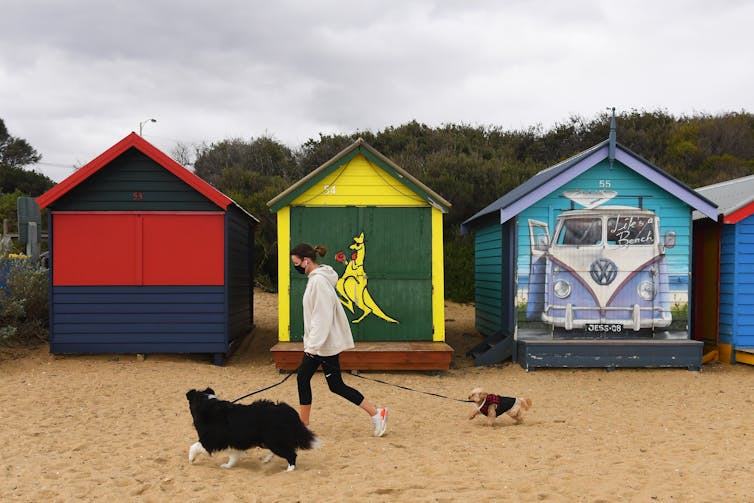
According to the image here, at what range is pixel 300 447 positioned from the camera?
16.9ft

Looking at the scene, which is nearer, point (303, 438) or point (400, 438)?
point (303, 438)

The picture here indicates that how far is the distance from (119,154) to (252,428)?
6.44 m

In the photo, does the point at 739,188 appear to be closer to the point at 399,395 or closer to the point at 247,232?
the point at 399,395

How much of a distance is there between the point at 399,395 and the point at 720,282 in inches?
242

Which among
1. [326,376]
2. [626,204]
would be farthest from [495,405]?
[626,204]

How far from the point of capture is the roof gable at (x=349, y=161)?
33.4 feet

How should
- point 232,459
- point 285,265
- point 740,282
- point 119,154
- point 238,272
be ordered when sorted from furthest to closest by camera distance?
point 238,272 → point 740,282 → point 285,265 → point 119,154 → point 232,459

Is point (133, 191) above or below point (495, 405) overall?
above

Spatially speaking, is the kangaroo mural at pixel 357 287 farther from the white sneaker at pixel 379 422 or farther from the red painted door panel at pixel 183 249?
the white sneaker at pixel 379 422

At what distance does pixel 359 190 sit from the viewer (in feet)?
34.3

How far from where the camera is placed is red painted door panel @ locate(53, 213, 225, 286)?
10.1 metres

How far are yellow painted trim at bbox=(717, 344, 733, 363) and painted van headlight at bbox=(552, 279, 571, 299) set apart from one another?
2990 millimetres

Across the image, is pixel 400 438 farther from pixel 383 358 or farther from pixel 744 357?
pixel 744 357

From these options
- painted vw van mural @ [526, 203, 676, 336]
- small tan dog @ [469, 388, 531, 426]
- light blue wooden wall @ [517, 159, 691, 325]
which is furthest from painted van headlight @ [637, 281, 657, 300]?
A: small tan dog @ [469, 388, 531, 426]
